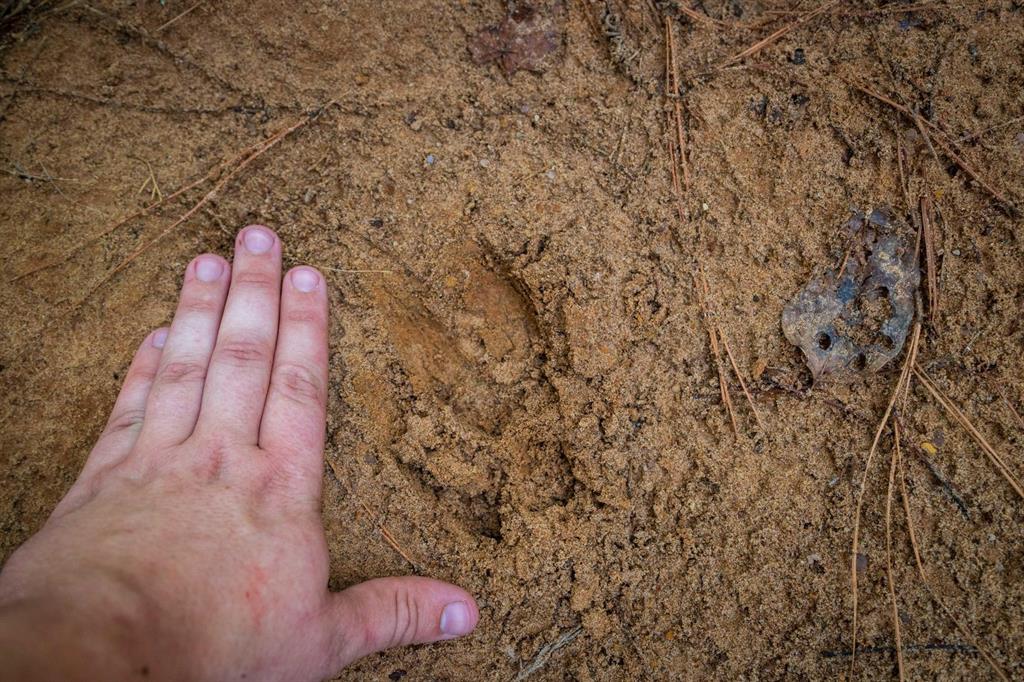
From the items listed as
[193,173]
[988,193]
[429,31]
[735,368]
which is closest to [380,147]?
[429,31]

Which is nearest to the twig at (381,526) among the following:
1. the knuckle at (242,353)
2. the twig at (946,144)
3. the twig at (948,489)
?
the knuckle at (242,353)

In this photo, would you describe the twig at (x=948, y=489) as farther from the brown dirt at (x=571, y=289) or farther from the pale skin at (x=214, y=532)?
the pale skin at (x=214, y=532)

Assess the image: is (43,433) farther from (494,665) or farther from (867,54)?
(867,54)

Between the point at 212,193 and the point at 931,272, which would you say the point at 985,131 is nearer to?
the point at 931,272

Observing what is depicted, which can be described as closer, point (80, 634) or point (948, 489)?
point (80, 634)

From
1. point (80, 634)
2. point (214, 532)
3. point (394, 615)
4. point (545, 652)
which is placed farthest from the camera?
point (545, 652)

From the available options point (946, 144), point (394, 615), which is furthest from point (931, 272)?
point (394, 615)

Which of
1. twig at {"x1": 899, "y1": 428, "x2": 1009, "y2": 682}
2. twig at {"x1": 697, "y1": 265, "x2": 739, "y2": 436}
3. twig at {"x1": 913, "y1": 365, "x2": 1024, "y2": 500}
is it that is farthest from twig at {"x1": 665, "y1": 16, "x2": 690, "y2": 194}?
twig at {"x1": 899, "y1": 428, "x2": 1009, "y2": 682}
